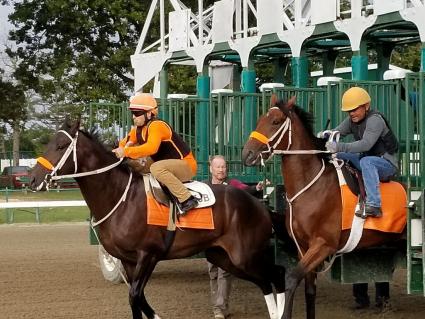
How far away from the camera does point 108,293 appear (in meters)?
10.3

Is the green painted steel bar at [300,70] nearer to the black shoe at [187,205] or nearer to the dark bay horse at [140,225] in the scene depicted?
the dark bay horse at [140,225]

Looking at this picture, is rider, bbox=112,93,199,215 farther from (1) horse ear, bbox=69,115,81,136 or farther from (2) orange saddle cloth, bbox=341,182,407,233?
(2) orange saddle cloth, bbox=341,182,407,233

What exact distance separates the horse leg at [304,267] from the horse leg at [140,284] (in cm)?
134

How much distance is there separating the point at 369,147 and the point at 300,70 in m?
4.29

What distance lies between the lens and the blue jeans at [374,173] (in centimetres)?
730

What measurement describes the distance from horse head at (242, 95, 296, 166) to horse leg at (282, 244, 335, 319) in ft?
2.83

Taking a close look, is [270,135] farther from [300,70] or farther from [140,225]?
[300,70]

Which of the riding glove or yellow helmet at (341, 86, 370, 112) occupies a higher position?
yellow helmet at (341, 86, 370, 112)

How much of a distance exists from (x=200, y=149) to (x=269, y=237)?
312 centimetres

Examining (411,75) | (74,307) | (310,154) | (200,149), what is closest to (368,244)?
(310,154)

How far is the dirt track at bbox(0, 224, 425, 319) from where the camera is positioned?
898 cm

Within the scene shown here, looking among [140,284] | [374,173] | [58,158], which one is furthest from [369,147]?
[58,158]

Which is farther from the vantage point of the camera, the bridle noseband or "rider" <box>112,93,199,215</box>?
"rider" <box>112,93,199,215</box>

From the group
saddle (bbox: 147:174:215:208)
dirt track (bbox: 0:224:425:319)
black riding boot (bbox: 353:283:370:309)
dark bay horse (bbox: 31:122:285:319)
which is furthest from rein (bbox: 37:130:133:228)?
black riding boot (bbox: 353:283:370:309)
